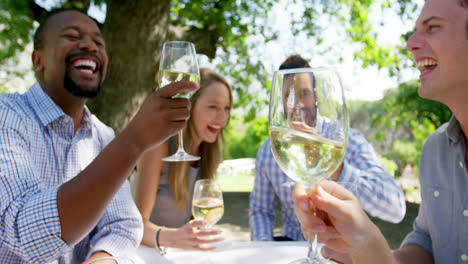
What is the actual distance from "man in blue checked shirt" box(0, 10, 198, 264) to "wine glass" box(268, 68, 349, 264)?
43 cm

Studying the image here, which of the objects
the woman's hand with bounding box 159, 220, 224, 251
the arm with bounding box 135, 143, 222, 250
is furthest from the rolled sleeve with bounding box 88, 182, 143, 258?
the woman's hand with bounding box 159, 220, 224, 251

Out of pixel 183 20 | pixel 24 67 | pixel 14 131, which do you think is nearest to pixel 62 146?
pixel 14 131

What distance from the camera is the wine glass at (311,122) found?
0.81 meters

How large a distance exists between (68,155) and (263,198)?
1532 mm

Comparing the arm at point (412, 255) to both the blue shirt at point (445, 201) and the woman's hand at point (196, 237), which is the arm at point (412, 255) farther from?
the woman's hand at point (196, 237)

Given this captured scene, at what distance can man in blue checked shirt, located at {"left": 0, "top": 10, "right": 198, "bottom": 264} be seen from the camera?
120 cm

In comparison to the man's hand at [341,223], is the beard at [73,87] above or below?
above

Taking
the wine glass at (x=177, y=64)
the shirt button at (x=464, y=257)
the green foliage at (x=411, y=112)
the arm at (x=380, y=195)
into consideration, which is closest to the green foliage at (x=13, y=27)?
the wine glass at (x=177, y=64)

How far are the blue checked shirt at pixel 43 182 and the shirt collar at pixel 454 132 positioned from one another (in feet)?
5.46

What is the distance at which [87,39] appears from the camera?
2.12 meters

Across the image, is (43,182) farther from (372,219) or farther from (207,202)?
(372,219)

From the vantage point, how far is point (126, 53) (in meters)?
5.33

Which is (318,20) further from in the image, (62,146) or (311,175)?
(311,175)

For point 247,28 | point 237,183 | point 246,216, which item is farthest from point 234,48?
point 237,183
